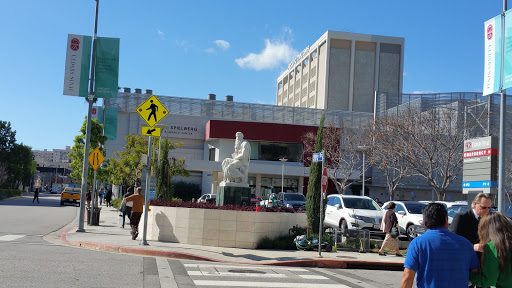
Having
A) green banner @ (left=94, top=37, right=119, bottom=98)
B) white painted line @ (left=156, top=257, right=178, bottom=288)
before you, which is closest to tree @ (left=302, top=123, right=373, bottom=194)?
green banner @ (left=94, top=37, right=119, bottom=98)

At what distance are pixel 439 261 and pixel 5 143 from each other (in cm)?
7642

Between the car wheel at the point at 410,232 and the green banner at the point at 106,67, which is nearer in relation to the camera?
the car wheel at the point at 410,232

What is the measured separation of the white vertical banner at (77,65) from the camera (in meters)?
19.2

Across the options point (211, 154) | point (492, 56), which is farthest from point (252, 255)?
point (211, 154)

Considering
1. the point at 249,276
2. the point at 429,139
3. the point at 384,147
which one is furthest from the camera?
the point at 384,147

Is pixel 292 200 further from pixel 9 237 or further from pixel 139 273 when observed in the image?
pixel 139 273

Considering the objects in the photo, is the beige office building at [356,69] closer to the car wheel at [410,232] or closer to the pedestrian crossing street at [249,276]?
the car wheel at [410,232]

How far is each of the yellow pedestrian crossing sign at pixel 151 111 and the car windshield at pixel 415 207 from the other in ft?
35.8

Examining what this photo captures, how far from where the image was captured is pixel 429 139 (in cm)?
3634

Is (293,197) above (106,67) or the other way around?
the other way around

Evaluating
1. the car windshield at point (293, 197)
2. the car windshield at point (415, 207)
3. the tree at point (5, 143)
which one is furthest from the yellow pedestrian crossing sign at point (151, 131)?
the tree at point (5, 143)

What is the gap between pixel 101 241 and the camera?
601 inches

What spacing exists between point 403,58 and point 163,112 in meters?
70.5

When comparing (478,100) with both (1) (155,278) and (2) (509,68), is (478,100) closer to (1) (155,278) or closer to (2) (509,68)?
(2) (509,68)
